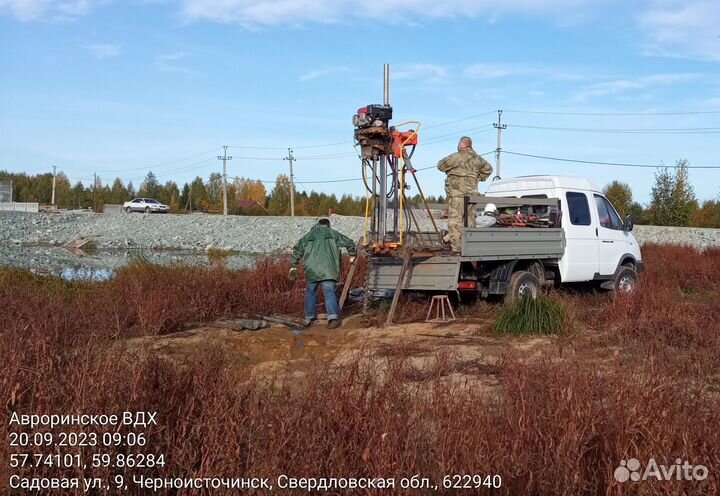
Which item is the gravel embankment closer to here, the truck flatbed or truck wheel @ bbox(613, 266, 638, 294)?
truck wheel @ bbox(613, 266, 638, 294)

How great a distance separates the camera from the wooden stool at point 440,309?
10.9m

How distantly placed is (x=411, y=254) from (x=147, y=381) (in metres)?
6.34

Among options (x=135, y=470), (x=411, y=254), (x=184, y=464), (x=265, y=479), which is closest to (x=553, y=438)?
(x=265, y=479)

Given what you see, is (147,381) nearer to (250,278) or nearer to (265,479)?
(265,479)

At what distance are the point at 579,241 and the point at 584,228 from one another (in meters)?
0.28

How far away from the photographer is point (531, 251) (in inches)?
460

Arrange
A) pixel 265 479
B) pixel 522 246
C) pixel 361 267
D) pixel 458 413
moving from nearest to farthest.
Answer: pixel 265 479 < pixel 458 413 < pixel 522 246 < pixel 361 267

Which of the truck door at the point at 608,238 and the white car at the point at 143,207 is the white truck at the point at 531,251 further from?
the white car at the point at 143,207

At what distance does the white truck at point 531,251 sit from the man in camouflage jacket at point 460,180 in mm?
Answer: 273

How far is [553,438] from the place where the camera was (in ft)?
13.7

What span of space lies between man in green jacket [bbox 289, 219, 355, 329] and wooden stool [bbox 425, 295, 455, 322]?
1417 millimetres

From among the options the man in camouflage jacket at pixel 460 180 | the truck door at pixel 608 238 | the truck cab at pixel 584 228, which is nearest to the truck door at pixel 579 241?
the truck cab at pixel 584 228

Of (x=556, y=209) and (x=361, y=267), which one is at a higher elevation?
(x=556, y=209)

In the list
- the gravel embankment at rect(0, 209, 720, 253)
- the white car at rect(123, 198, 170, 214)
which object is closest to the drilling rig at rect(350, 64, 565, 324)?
the gravel embankment at rect(0, 209, 720, 253)
